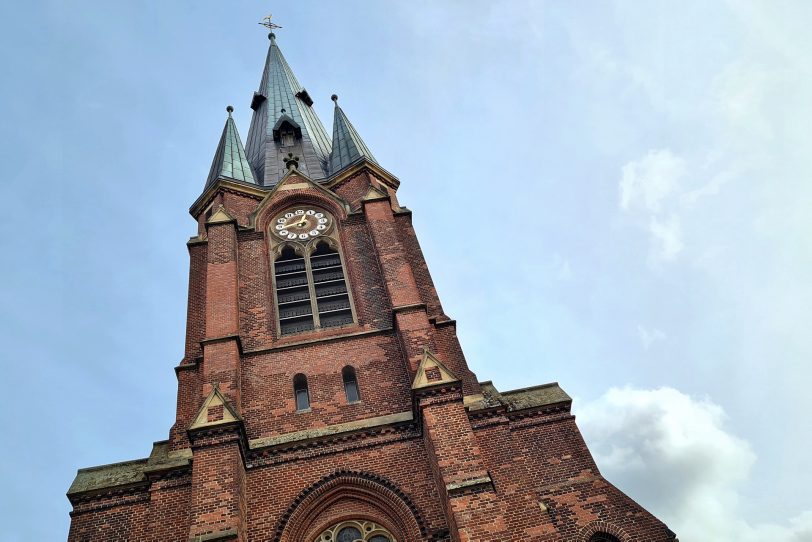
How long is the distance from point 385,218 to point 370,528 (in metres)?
9.08

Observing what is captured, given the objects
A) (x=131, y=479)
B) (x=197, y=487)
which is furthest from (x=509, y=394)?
(x=131, y=479)

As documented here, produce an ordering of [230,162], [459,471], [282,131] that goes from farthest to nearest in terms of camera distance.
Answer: [282,131] → [230,162] → [459,471]

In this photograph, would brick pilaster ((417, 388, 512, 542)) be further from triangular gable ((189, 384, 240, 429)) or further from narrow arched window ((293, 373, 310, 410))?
triangular gable ((189, 384, 240, 429))

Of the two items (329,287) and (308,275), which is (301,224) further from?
(329,287)

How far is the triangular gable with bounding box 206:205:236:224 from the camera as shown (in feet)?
65.5

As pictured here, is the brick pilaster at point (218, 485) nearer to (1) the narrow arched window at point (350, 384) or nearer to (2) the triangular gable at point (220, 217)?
(1) the narrow arched window at point (350, 384)

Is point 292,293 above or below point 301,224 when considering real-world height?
below

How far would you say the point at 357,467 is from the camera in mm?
14102

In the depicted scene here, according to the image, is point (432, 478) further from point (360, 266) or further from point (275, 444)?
point (360, 266)

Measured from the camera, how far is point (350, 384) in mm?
16219

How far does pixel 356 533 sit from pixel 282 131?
18119mm

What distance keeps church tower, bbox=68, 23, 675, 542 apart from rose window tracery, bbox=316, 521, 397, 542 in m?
0.02

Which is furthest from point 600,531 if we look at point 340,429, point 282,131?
point 282,131

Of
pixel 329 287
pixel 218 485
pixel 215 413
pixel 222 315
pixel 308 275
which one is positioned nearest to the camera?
pixel 218 485
